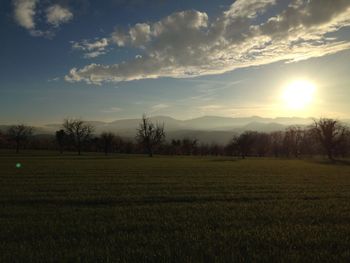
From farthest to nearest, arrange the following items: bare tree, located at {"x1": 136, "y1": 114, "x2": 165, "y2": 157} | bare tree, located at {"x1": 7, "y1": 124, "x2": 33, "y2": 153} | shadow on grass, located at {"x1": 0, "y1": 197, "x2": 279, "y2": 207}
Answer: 1. bare tree, located at {"x1": 7, "y1": 124, "x2": 33, "y2": 153}
2. bare tree, located at {"x1": 136, "y1": 114, "x2": 165, "y2": 157}
3. shadow on grass, located at {"x1": 0, "y1": 197, "x2": 279, "y2": 207}

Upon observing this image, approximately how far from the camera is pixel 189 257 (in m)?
7.79

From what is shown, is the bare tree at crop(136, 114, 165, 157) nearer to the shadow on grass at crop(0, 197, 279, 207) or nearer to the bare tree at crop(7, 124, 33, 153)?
the bare tree at crop(7, 124, 33, 153)

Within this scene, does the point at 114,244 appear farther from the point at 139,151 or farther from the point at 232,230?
the point at 139,151

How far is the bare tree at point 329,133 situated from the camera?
8600 centimetres

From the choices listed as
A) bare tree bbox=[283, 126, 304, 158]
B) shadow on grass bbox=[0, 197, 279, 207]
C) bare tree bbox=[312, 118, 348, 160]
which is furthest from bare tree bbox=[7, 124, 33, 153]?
shadow on grass bbox=[0, 197, 279, 207]

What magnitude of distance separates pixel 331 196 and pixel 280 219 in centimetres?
877

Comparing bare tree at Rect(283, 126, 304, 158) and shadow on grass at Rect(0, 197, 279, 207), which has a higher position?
bare tree at Rect(283, 126, 304, 158)

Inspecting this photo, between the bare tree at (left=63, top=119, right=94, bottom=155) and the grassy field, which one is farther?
the bare tree at (left=63, top=119, right=94, bottom=155)

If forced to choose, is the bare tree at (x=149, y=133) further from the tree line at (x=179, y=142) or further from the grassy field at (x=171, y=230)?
the grassy field at (x=171, y=230)

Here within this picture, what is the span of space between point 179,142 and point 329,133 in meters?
70.0

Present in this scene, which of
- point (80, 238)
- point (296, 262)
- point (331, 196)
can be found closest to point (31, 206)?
point (80, 238)

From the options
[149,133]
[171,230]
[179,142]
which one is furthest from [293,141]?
[171,230]

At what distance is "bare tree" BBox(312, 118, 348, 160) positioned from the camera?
8600cm

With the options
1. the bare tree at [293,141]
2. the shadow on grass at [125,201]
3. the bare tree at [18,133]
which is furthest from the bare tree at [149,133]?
the shadow on grass at [125,201]
